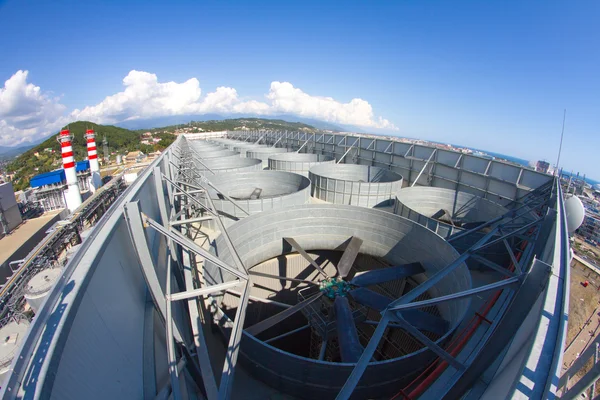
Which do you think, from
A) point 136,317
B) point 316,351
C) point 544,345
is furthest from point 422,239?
point 136,317

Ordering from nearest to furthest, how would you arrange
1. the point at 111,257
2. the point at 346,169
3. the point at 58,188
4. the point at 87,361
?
the point at 87,361, the point at 111,257, the point at 346,169, the point at 58,188

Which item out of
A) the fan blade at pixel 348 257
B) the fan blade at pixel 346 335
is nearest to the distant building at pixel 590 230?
the fan blade at pixel 348 257

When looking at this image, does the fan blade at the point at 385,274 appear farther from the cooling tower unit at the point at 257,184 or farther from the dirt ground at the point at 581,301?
the dirt ground at the point at 581,301

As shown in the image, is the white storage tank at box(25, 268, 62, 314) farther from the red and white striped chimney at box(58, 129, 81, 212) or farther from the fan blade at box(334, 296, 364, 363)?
the red and white striped chimney at box(58, 129, 81, 212)

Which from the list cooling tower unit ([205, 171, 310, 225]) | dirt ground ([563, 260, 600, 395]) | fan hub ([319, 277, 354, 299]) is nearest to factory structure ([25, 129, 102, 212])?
cooling tower unit ([205, 171, 310, 225])

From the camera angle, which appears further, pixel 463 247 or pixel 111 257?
pixel 463 247

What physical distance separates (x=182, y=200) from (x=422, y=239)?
13.6 meters

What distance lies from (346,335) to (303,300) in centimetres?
345

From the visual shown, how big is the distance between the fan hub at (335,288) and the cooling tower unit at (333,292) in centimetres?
5

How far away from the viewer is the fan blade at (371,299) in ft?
34.2

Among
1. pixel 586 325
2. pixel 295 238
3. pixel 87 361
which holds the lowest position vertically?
pixel 586 325

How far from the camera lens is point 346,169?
2469 cm

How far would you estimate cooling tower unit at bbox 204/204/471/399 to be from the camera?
6.82 metres

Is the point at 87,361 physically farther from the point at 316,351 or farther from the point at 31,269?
the point at 31,269
